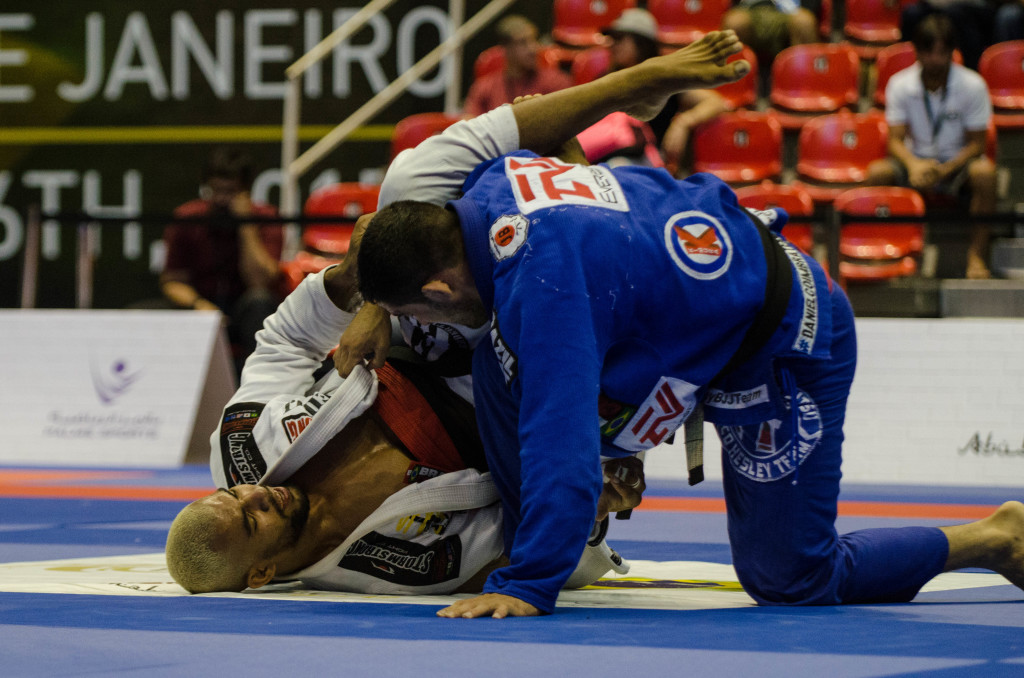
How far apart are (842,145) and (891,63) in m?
0.81

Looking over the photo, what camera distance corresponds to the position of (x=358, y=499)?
2.76 m

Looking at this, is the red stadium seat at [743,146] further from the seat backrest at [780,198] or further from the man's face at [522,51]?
the man's face at [522,51]

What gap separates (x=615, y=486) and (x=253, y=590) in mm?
878

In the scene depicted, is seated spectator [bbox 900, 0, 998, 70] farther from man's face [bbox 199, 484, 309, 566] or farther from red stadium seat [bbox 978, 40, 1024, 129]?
man's face [bbox 199, 484, 309, 566]

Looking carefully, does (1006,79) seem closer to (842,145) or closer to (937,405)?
(842,145)

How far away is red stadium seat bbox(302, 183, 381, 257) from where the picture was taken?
806 cm

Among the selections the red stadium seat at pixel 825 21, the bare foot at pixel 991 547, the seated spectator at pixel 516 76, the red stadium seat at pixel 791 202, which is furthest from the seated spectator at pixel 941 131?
the bare foot at pixel 991 547

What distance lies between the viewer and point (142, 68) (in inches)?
390

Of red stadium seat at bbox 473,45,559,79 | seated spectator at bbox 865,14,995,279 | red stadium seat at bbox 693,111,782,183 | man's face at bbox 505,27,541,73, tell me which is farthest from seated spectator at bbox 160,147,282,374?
seated spectator at bbox 865,14,995,279

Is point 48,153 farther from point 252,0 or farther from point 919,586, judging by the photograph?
point 919,586

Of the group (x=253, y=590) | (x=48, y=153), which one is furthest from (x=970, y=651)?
(x=48, y=153)

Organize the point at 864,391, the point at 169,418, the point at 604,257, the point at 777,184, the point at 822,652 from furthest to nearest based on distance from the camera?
the point at 777,184
the point at 169,418
the point at 864,391
the point at 604,257
the point at 822,652

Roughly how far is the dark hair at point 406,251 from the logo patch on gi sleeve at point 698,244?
16.4 inches

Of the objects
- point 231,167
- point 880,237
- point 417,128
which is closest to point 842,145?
point 880,237
